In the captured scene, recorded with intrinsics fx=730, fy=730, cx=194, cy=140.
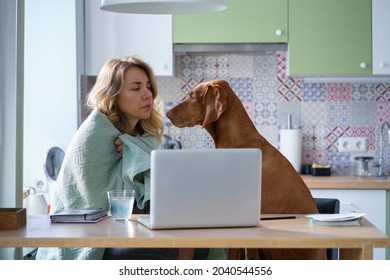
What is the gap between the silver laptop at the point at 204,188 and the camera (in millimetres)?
2035

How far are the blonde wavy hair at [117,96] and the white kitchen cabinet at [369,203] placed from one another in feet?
4.53

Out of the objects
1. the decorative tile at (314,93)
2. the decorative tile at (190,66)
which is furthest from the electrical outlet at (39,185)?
the decorative tile at (314,93)

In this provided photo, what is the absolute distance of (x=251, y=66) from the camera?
4645 mm

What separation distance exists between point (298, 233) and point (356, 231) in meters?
0.17

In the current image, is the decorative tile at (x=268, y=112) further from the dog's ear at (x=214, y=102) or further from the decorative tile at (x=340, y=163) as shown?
the dog's ear at (x=214, y=102)

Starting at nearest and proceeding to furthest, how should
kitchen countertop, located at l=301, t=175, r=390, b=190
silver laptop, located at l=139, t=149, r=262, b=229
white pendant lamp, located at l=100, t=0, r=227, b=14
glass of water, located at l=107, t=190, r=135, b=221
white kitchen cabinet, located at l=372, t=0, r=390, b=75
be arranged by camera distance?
silver laptop, located at l=139, t=149, r=262, b=229 < glass of water, located at l=107, t=190, r=135, b=221 < white pendant lamp, located at l=100, t=0, r=227, b=14 < kitchen countertop, located at l=301, t=175, r=390, b=190 < white kitchen cabinet, located at l=372, t=0, r=390, b=75

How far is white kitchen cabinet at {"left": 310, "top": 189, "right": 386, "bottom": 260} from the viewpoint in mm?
4059

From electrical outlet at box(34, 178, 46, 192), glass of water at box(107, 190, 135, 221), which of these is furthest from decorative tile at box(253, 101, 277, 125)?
glass of water at box(107, 190, 135, 221)

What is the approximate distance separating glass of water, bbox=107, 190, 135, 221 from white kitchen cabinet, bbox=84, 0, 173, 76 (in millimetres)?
2112

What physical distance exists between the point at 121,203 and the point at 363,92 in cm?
275

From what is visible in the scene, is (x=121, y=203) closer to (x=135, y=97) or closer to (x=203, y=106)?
(x=203, y=106)

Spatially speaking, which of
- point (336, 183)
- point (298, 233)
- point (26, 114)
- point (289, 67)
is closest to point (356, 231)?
point (298, 233)

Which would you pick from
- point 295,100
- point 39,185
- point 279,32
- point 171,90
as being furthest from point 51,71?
point 295,100

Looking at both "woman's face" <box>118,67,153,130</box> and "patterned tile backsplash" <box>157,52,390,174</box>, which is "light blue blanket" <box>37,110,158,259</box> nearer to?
"woman's face" <box>118,67,153,130</box>
